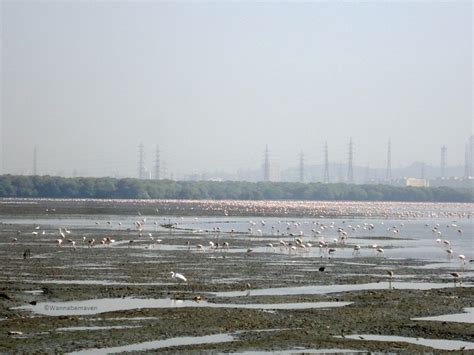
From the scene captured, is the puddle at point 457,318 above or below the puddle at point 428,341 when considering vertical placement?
above

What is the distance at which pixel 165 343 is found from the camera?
672 inches

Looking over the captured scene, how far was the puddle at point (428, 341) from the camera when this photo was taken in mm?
17172

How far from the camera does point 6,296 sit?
72.8 ft

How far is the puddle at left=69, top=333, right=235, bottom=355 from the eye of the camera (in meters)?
16.2

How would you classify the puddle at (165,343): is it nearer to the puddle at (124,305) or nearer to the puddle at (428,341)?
the puddle at (428,341)

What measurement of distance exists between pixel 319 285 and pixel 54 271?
844 centimetres

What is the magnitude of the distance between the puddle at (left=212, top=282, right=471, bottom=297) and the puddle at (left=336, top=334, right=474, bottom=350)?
614cm

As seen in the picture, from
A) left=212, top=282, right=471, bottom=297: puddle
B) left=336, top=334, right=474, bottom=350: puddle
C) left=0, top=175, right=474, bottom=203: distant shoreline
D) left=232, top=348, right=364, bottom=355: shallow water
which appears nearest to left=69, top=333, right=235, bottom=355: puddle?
left=232, top=348, right=364, bottom=355: shallow water

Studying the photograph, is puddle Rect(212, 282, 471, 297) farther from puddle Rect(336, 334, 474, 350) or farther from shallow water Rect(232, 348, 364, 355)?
shallow water Rect(232, 348, 364, 355)

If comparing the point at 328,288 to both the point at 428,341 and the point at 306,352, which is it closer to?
the point at 428,341

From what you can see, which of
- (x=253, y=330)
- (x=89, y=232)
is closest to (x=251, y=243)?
(x=89, y=232)

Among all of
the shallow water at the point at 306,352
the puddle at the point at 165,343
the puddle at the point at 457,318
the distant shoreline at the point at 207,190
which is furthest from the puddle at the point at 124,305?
the distant shoreline at the point at 207,190

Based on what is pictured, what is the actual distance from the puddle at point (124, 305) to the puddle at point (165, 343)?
3460 mm

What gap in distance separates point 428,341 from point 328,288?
837cm
